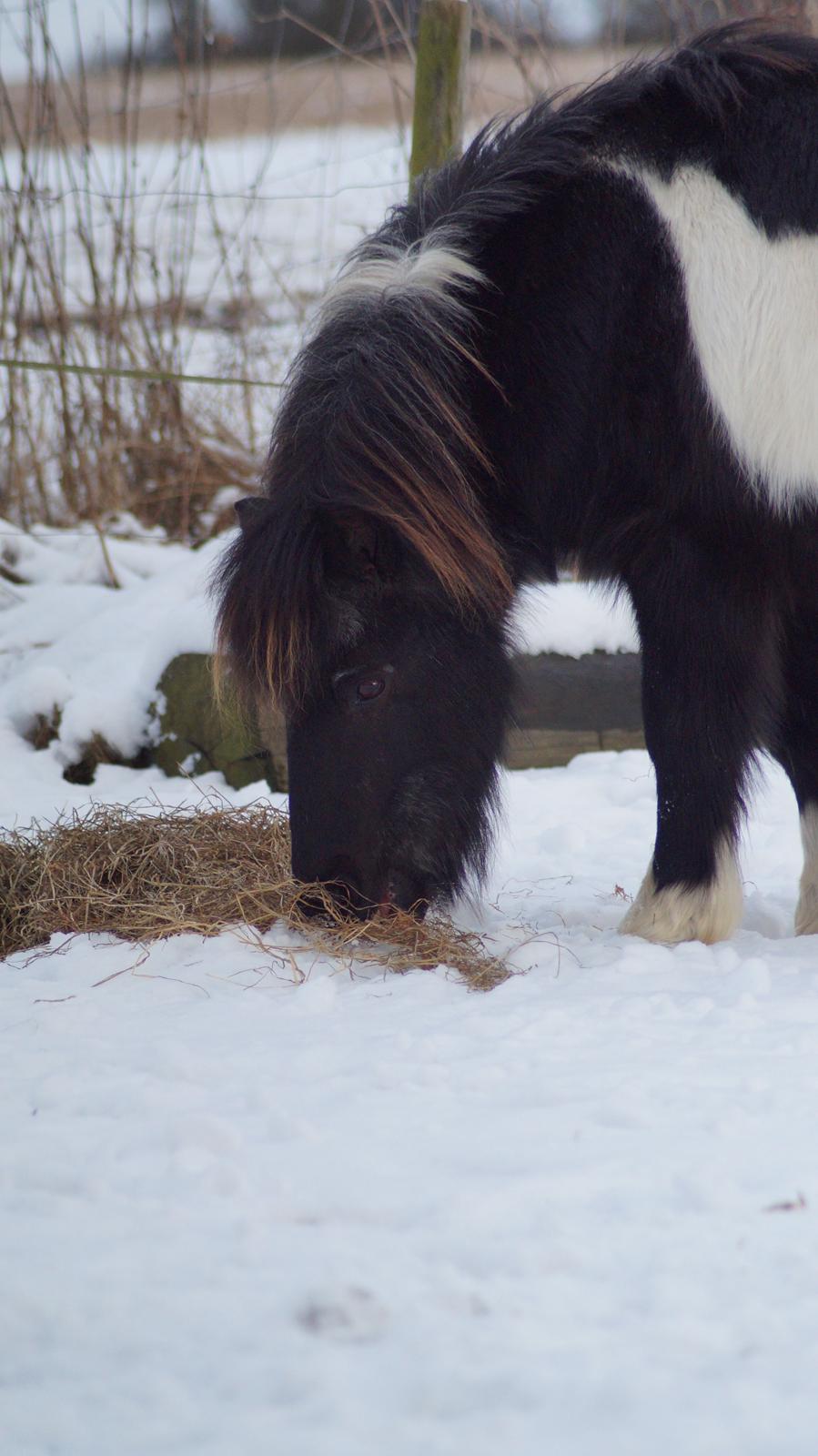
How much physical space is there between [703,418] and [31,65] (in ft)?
12.7

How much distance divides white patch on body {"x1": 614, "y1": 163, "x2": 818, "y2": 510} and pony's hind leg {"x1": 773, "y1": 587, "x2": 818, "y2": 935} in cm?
36

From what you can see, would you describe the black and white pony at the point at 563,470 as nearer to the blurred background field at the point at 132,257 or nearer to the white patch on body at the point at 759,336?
the white patch on body at the point at 759,336

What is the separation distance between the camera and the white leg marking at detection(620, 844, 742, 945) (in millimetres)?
2328

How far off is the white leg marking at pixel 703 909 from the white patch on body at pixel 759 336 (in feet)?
2.25

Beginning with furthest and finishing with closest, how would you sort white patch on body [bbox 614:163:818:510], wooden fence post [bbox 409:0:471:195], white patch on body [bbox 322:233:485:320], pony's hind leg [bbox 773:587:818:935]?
wooden fence post [bbox 409:0:471:195] < pony's hind leg [bbox 773:587:818:935] < white patch on body [bbox 322:233:485:320] < white patch on body [bbox 614:163:818:510]

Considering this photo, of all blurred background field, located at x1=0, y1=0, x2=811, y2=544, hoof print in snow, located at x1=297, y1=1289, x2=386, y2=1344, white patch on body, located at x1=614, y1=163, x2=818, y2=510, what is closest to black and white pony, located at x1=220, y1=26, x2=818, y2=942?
white patch on body, located at x1=614, y1=163, x2=818, y2=510

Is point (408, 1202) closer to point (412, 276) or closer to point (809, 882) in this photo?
point (809, 882)

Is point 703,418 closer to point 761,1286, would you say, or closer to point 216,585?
point 216,585

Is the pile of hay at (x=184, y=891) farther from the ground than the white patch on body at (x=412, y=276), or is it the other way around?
the white patch on body at (x=412, y=276)

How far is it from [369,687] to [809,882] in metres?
1.02

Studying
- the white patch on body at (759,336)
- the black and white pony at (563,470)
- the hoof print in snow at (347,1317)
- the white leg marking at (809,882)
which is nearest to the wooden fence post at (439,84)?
the black and white pony at (563,470)

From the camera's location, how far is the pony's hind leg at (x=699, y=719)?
224 centimetres

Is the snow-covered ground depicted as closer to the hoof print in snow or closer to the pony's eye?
the hoof print in snow

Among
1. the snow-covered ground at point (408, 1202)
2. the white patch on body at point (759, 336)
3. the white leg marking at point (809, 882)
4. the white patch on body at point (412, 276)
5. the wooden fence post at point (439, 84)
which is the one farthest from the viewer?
the wooden fence post at point (439, 84)
